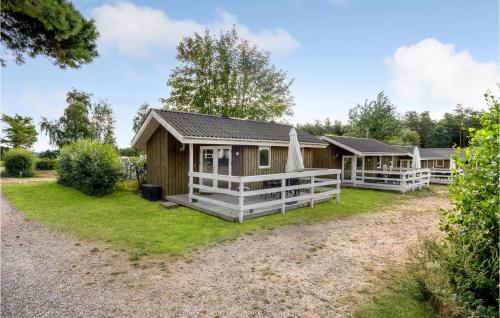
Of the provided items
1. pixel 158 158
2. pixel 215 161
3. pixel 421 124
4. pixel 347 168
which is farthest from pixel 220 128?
pixel 421 124

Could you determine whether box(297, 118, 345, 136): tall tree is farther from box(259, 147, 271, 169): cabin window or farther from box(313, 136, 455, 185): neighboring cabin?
box(259, 147, 271, 169): cabin window

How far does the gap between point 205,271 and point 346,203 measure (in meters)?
8.57

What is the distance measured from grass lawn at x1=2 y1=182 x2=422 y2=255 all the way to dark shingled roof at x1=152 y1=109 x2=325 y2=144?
3115 mm

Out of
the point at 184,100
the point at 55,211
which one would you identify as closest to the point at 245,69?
the point at 184,100

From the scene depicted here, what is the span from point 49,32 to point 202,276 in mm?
4877

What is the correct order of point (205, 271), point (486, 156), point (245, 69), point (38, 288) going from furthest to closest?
point (245, 69)
point (205, 271)
point (38, 288)
point (486, 156)

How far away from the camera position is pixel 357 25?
13.0 m

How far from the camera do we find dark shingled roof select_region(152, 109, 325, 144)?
1008 cm

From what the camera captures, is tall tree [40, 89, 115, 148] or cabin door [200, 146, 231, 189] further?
tall tree [40, 89, 115, 148]

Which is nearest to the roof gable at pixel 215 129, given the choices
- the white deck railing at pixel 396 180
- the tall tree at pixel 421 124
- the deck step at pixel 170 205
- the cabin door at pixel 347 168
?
the deck step at pixel 170 205

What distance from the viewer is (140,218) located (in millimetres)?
8195

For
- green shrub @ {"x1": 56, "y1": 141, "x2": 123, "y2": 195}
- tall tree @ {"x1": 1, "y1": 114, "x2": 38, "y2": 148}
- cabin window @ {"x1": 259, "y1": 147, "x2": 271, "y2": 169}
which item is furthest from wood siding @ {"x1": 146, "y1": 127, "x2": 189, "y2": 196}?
tall tree @ {"x1": 1, "y1": 114, "x2": 38, "y2": 148}

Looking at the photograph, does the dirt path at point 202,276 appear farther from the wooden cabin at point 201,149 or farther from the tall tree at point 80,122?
the tall tree at point 80,122

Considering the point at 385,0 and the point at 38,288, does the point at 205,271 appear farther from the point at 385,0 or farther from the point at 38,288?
the point at 385,0
